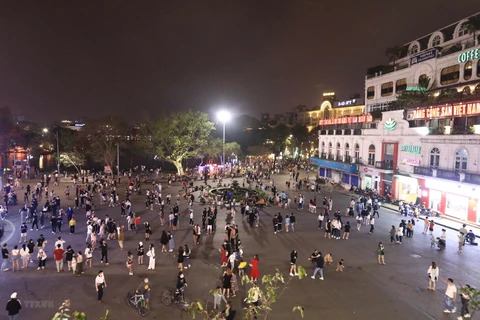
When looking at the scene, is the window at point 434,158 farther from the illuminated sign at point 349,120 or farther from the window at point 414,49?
the window at point 414,49

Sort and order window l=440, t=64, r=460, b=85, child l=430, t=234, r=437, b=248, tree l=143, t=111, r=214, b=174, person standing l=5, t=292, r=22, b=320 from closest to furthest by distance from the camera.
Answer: person standing l=5, t=292, r=22, b=320, child l=430, t=234, r=437, b=248, window l=440, t=64, r=460, b=85, tree l=143, t=111, r=214, b=174

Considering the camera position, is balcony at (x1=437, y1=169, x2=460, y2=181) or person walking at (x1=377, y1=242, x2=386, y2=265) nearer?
person walking at (x1=377, y1=242, x2=386, y2=265)

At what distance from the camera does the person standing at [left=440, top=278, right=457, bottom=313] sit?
443 inches

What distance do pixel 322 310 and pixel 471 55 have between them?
31978mm

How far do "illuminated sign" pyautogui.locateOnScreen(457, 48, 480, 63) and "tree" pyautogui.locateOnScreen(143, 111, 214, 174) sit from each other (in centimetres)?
3264

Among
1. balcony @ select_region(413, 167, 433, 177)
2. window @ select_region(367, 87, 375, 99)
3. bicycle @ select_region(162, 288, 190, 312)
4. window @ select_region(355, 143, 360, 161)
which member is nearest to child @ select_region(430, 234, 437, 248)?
balcony @ select_region(413, 167, 433, 177)

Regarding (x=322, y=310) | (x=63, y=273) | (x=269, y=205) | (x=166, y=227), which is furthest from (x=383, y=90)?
(x=63, y=273)

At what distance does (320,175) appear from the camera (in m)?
53.7

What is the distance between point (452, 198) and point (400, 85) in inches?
879

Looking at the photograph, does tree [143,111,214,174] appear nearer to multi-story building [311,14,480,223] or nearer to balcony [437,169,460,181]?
multi-story building [311,14,480,223]

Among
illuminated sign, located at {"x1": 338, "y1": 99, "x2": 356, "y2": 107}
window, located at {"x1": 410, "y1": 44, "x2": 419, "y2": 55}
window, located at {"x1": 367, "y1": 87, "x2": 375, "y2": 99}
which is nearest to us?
window, located at {"x1": 410, "y1": 44, "x2": 419, "y2": 55}

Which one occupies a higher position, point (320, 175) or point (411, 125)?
point (411, 125)

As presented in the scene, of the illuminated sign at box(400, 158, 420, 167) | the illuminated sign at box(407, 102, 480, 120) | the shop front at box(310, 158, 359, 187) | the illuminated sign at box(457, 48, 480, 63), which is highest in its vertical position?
the illuminated sign at box(457, 48, 480, 63)

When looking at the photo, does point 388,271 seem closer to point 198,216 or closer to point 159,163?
point 198,216
